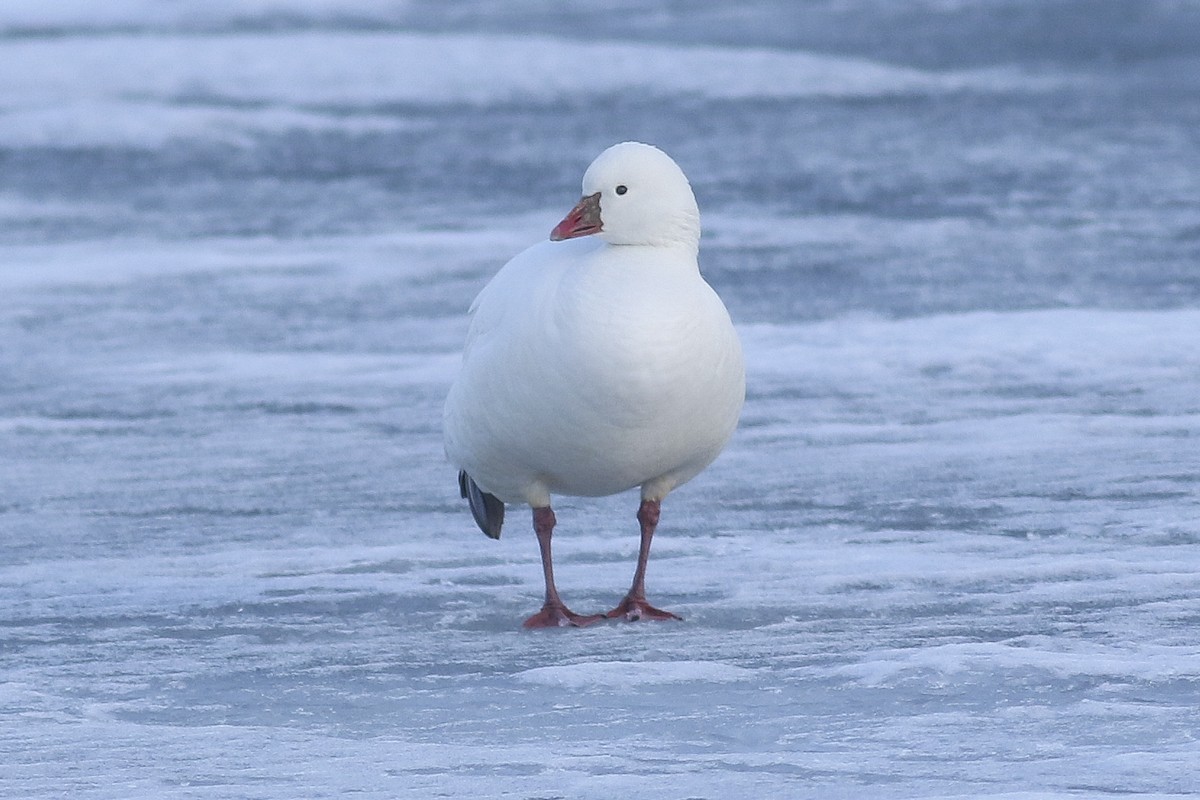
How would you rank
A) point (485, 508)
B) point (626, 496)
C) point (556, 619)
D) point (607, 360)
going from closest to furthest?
point (607, 360) → point (556, 619) → point (485, 508) → point (626, 496)

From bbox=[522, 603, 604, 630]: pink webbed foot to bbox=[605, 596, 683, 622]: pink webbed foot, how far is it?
0.06 meters

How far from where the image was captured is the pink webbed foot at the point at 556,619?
488 centimetres

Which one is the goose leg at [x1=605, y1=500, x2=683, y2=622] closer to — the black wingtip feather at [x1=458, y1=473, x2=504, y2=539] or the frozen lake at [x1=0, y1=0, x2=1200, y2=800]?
the frozen lake at [x1=0, y1=0, x2=1200, y2=800]

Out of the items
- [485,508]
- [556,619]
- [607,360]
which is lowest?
[556,619]

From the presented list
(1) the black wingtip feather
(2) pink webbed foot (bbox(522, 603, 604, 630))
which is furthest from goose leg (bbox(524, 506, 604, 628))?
(1) the black wingtip feather

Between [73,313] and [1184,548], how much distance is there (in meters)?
5.38

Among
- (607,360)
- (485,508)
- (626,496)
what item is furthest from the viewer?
(626,496)

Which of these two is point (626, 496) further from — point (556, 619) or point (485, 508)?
point (556, 619)

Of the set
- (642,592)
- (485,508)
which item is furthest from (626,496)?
(642,592)

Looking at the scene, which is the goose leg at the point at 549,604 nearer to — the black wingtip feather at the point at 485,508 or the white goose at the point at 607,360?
the white goose at the point at 607,360

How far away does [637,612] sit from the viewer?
16.1 ft

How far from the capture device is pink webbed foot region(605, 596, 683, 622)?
4887mm

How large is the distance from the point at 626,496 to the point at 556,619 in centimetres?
146

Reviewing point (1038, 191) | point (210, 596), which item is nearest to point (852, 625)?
point (210, 596)
